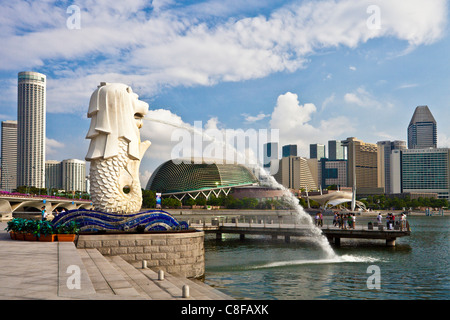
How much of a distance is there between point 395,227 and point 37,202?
177ft

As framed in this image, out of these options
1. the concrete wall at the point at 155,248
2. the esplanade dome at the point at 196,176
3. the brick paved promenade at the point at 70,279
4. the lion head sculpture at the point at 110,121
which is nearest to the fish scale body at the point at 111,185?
the lion head sculpture at the point at 110,121

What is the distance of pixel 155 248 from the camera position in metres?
17.9

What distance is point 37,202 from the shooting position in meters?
67.4

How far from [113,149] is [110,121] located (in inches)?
59.4

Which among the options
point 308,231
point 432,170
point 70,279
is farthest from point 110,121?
point 432,170

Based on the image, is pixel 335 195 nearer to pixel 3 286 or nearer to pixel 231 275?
pixel 231 275

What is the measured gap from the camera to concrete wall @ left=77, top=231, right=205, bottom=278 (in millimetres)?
17359

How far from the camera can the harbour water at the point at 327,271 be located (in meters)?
17.6

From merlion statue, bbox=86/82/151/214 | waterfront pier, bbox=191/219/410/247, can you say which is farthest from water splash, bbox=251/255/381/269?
merlion statue, bbox=86/82/151/214

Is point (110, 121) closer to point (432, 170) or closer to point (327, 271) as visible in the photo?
point (327, 271)

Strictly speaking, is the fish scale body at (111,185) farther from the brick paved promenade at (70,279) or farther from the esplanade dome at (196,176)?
the esplanade dome at (196,176)

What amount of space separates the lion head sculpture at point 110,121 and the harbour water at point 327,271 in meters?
8.02
